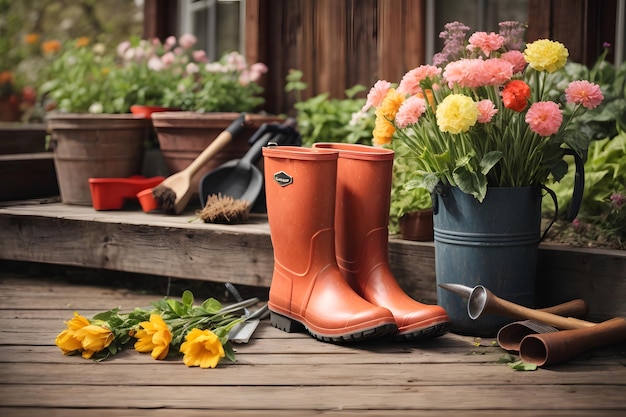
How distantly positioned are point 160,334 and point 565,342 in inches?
43.3

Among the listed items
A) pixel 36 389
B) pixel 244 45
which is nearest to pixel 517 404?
pixel 36 389

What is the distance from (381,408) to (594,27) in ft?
6.59

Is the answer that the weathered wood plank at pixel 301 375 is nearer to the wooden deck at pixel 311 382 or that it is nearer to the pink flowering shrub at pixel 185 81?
the wooden deck at pixel 311 382

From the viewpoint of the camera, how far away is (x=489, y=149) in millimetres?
2402

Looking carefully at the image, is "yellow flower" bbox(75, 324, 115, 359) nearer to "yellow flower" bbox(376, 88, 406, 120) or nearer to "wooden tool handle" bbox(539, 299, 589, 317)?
"yellow flower" bbox(376, 88, 406, 120)

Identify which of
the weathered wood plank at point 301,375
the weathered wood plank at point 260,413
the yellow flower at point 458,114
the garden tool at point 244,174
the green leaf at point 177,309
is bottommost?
the weathered wood plank at point 301,375

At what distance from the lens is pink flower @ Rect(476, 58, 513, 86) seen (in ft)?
7.49

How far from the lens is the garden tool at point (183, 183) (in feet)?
10.9

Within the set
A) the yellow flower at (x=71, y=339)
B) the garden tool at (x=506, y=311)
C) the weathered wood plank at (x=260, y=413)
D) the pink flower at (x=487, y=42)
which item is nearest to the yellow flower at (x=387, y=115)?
the pink flower at (x=487, y=42)

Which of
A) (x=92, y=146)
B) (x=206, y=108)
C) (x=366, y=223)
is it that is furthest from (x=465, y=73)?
(x=92, y=146)

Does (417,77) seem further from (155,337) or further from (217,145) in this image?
(217,145)

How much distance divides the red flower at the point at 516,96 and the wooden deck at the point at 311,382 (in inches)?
27.7

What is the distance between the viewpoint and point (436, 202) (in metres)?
2.51

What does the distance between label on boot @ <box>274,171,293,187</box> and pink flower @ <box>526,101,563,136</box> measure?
2.33 feet
